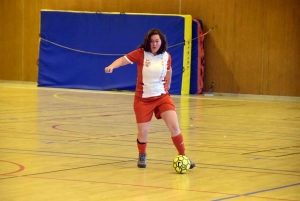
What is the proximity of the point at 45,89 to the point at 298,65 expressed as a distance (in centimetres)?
770

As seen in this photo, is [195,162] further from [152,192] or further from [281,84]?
[281,84]

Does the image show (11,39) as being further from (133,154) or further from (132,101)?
(133,154)

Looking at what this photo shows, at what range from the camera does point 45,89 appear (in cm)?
2188

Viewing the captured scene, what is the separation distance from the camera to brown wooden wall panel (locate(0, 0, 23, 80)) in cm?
2481

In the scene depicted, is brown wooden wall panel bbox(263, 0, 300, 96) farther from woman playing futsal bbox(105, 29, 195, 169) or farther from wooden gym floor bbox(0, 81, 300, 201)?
woman playing futsal bbox(105, 29, 195, 169)

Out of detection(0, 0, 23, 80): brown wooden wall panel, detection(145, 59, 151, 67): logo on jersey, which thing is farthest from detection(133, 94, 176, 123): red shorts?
detection(0, 0, 23, 80): brown wooden wall panel

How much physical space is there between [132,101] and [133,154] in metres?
8.99

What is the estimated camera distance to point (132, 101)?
720 inches

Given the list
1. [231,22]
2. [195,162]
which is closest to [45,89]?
[231,22]

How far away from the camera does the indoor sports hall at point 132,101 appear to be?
24.0 feet

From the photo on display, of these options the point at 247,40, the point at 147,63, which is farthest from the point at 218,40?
the point at 147,63

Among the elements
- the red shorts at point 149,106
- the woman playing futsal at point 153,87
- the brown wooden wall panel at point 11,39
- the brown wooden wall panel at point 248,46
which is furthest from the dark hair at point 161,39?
the brown wooden wall panel at point 11,39

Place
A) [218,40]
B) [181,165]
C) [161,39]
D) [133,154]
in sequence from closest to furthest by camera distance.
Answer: [181,165], [161,39], [133,154], [218,40]

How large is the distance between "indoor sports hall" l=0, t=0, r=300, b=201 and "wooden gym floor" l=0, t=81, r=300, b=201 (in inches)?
0.8
